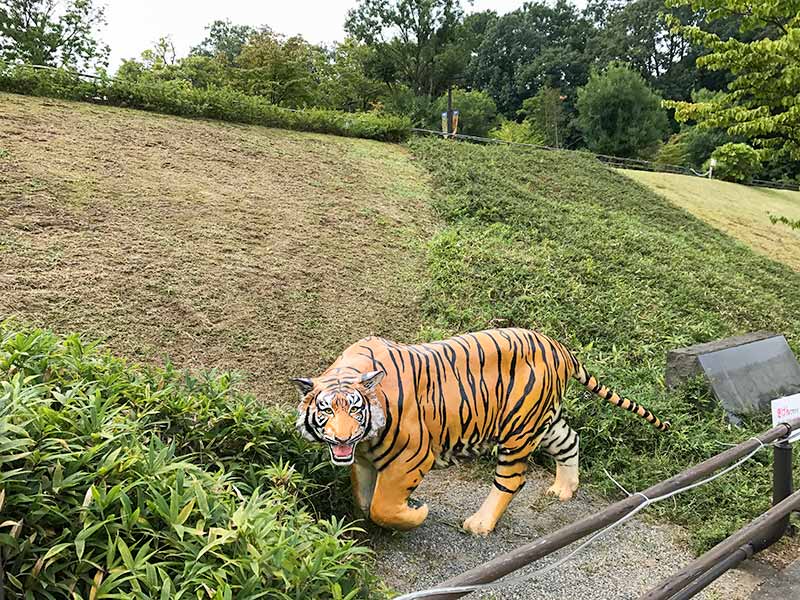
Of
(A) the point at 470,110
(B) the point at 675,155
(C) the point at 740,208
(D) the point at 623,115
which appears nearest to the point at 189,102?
(C) the point at 740,208

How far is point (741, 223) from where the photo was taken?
46.7 feet

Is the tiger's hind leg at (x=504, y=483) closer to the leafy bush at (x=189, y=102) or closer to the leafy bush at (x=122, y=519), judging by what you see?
the leafy bush at (x=122, y=519)

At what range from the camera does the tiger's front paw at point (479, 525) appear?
11.0 feet

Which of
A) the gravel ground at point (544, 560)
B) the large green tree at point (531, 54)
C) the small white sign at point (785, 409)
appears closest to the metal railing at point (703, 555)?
the small white sign at point (785, 409)

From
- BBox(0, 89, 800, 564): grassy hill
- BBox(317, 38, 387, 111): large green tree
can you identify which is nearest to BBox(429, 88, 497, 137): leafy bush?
BBox(317, 38, 387, 111): large green tree

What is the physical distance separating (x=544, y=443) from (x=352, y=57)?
2717 cm

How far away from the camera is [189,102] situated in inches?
410

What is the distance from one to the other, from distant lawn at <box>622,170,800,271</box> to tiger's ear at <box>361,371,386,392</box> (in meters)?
11.4

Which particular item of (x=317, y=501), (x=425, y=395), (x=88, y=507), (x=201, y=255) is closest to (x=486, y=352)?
(x=425, y=395)

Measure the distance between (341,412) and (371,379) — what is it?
21cm

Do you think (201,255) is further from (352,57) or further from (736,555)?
(352,57)

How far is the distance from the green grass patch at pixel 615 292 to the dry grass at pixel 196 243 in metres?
0.85

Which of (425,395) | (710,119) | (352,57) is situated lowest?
(425,395)

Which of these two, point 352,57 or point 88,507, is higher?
point 352,57
